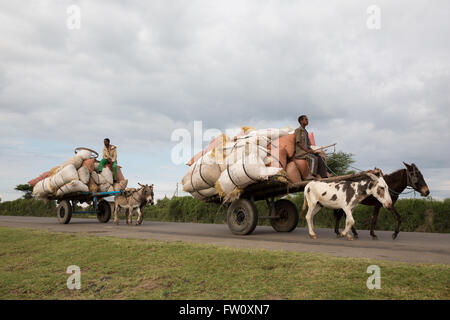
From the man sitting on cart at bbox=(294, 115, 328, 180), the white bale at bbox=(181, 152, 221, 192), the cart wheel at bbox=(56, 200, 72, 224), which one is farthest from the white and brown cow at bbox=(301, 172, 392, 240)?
the cart wheel at bbox=(56, 200, 72, 224)

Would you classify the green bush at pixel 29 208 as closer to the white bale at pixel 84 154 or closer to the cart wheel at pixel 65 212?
the cart wheel at pixel 65 212

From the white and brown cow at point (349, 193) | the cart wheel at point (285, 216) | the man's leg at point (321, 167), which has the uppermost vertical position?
the man's leg at point (321, 167)

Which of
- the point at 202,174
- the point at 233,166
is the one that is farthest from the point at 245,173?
the point at 202,174

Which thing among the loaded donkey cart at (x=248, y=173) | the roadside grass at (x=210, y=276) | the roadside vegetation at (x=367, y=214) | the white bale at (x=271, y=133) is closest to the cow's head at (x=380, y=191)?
the loaded donkey cart at (x=248, y=173)

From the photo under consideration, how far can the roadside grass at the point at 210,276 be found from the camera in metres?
3.75

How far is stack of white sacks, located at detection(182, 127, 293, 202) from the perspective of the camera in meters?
8.77

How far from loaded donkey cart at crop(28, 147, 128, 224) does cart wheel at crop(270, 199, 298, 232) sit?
21.2 feet

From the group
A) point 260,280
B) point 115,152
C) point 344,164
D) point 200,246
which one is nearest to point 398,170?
point 200,246

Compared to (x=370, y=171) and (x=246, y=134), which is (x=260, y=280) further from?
(x=246, y=134)

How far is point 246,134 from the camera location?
1000 centimetres

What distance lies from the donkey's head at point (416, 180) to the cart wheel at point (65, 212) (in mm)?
12936

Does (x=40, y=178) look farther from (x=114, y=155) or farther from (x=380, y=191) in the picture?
(x=380, y=191)

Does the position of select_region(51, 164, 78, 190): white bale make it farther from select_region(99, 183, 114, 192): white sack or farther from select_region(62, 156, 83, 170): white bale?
select_region(99, 183, 114, 192): white sack
